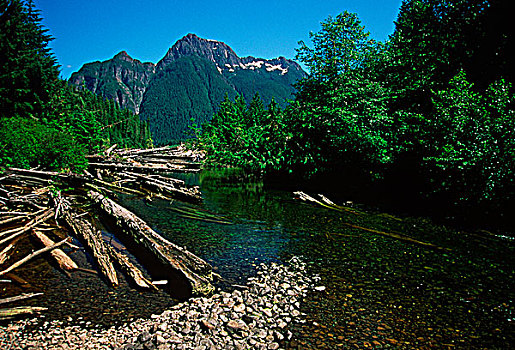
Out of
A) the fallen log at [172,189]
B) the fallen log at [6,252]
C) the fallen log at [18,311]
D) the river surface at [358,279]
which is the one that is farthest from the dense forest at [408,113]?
the fallen log at [6,252]

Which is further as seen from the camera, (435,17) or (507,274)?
(435,17)

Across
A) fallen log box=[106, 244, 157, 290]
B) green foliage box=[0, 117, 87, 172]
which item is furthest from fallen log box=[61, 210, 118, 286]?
green foliage box=[0, 117, 87, 172]

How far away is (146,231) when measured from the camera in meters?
8.38

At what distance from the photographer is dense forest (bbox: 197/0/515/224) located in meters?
13.0

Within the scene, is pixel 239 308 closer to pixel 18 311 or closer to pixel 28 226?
pixel 18 311

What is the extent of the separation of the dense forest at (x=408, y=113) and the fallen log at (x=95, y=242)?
12.9 meters

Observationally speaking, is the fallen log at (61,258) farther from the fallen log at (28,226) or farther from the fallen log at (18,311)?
the fallen log at (18,311)

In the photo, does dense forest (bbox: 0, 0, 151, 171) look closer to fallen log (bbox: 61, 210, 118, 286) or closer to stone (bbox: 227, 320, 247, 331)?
fallen log (bbox: 61, 210, 118, 286)

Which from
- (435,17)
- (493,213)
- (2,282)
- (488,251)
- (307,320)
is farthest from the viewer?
(435,17)

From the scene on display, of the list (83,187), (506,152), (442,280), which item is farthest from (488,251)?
(83,187)

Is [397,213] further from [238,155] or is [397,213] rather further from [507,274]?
[238,155]

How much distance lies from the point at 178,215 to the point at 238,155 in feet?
32.0

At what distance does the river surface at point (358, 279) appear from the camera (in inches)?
209

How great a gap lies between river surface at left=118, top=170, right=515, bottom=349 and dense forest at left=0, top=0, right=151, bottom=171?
244 inches
